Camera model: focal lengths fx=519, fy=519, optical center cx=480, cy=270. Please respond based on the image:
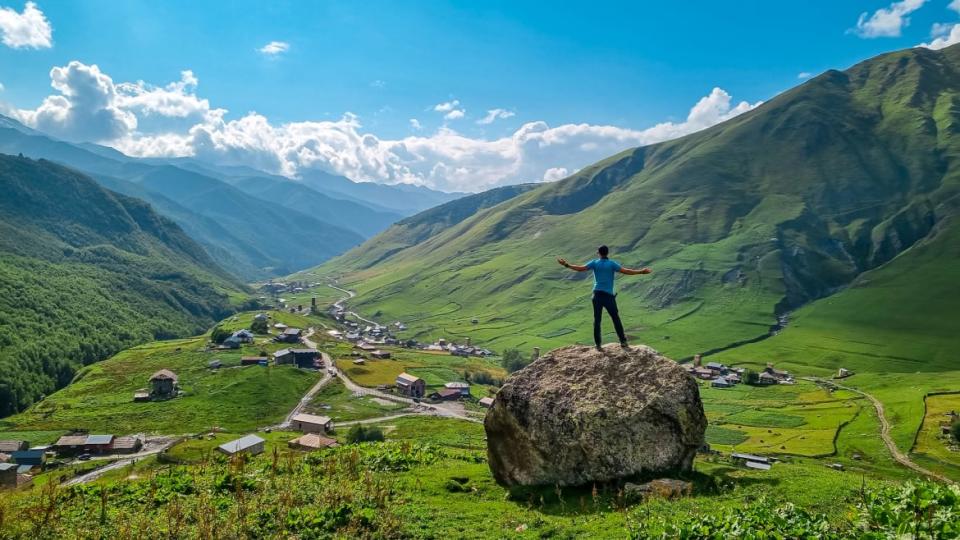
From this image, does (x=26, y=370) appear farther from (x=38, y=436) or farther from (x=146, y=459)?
(x=146, y=459)

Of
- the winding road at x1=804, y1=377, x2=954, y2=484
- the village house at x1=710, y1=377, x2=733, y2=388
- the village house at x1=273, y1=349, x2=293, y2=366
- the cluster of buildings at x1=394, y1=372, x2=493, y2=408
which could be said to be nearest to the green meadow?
the village house at x1=273, y1=349, x2=293, y2=366

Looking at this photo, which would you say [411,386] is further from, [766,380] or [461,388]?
[766,380]

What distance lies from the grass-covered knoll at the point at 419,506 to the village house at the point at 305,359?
471ft

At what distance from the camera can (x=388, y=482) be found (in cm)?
2453

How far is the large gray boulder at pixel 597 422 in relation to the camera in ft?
76.4

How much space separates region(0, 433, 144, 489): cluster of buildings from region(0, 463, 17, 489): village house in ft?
17.6

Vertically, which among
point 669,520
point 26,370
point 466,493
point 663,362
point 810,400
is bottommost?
point 810,400

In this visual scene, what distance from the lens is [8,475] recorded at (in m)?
81.8

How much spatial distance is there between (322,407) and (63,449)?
52.1 meters

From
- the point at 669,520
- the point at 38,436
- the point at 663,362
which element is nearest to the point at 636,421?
the point at 663,362

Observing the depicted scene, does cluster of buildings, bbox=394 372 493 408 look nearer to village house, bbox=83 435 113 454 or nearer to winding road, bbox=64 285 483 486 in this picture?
winding road, bbox=64 285 483 486

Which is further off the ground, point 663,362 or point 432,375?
point 663,362

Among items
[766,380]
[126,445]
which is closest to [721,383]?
[766,380]

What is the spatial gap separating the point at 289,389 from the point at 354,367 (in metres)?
31.8
